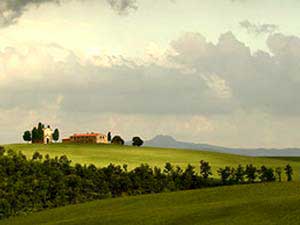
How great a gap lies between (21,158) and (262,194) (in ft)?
173

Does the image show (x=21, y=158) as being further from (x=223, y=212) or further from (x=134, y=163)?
(x=223, y=212)

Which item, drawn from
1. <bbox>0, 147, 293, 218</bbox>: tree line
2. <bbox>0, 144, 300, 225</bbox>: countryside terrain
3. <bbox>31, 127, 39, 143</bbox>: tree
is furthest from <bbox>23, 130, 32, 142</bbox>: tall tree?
<bbox>0, 144, 300, 225</bbox>: countryside terrain

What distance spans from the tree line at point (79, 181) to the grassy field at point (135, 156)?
14.6 m

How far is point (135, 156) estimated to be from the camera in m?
121

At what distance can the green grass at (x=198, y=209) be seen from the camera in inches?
1451

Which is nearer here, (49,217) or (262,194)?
(262,194)

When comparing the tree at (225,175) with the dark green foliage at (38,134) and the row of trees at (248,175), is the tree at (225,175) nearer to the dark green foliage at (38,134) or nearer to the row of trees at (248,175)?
the row of trees at (248,175)

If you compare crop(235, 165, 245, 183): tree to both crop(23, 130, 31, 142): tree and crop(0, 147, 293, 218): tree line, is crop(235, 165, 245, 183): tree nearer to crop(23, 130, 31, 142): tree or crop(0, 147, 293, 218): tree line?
crop(0, 147, 293, 218): tree line

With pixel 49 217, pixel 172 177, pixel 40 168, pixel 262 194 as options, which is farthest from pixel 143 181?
pixel 262 194

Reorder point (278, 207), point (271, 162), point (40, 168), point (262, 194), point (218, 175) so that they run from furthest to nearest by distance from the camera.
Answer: point (271, 162)
point (218, 175)
point (40, 168)
point (262, 194)
point (278, 207)

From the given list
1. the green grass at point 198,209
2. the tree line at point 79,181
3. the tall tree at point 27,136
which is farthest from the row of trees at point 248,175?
the tall tree at point 27,136

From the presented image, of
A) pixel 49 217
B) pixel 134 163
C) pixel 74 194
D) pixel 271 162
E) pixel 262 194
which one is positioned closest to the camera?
pixel 262 194

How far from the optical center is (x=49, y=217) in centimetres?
Result: 5472

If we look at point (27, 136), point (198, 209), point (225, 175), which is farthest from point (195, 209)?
point (27, 136)
